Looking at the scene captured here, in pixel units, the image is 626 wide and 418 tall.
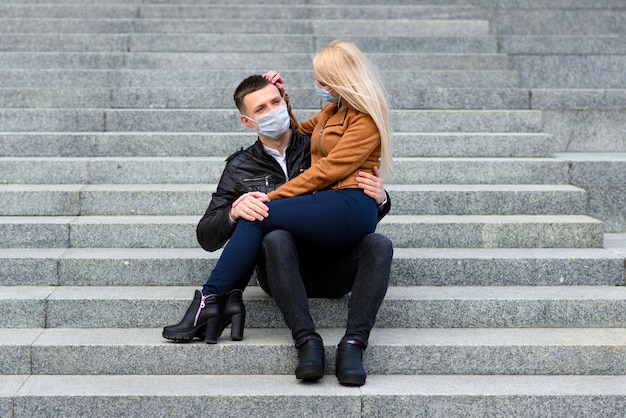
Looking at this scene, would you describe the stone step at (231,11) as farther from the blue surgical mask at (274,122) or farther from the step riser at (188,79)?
the blue surgical mask at (274,122)

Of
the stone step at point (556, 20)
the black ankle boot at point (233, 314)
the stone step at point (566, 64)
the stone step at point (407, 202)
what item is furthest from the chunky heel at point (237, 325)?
the stone step at point (556, 20)

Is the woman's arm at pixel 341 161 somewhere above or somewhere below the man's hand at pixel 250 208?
above

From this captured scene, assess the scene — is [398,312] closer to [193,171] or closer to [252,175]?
[252,175]

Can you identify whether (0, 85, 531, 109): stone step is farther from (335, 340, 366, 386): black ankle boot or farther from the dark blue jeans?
(335, 340, 366, 386): black ankle boot

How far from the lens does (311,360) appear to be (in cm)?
393

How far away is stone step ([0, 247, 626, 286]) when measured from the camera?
4859 mm

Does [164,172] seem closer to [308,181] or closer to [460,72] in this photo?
[308,181]

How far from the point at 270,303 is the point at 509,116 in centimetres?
292

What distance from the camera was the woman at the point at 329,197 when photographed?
4141 mm

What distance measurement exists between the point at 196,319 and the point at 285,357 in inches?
18.2

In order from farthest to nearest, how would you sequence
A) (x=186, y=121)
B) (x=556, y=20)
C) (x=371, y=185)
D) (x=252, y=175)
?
(x=556, y=20) → (x=186, y=121) → (x=252, y=175) → (x=371, y=185)

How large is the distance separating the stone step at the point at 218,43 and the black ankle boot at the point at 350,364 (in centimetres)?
425

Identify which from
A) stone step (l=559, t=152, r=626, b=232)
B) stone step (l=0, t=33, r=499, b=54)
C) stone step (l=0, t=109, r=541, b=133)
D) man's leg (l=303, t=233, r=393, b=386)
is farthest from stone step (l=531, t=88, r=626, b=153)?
man's leg (l=303, t=233, r=393, b=386)

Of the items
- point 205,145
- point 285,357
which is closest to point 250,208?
point 285,357
